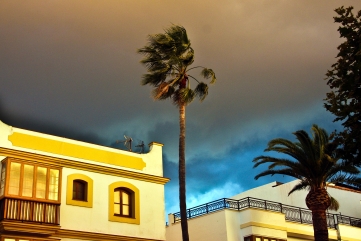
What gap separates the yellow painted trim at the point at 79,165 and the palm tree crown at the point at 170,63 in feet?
13.5

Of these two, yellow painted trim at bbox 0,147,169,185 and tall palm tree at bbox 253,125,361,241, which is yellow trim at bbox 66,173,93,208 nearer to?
yellow painted trim at bbox 0,147,169,185

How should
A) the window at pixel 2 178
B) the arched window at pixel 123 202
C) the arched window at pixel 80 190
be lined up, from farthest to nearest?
the arched window at pixel 123 202, the arched window at pixel 80 190, the window at pixel 2 178

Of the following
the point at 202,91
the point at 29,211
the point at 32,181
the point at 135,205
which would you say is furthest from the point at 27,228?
the point at 202,91

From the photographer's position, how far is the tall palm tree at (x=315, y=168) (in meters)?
30.6

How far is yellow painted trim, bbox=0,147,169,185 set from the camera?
24.3 metres

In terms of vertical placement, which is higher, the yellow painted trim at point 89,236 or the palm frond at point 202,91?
the palm frond at point 202,91

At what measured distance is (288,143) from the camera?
3148 cm

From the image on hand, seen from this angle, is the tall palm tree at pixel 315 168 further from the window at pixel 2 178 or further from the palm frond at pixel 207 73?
the window at pixel 2 178

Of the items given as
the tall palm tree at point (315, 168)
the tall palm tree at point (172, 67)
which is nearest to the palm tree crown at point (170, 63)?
the tall palm tree at point (172, 67)

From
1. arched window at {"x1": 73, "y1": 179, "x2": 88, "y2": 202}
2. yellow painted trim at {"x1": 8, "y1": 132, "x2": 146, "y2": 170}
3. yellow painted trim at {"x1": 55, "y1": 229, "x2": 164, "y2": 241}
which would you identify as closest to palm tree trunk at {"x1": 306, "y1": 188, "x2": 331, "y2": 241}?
yellow painted trim at {"x1": 8, "y1": 132, "x2": 146, "y2": 170}

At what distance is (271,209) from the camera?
111 feet

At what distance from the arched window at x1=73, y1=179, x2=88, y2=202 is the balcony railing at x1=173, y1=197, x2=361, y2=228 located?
344 inches

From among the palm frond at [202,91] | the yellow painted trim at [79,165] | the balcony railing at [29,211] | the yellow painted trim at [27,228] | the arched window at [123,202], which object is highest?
the palm frond at [202,91]

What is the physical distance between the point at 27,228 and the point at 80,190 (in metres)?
3.79
